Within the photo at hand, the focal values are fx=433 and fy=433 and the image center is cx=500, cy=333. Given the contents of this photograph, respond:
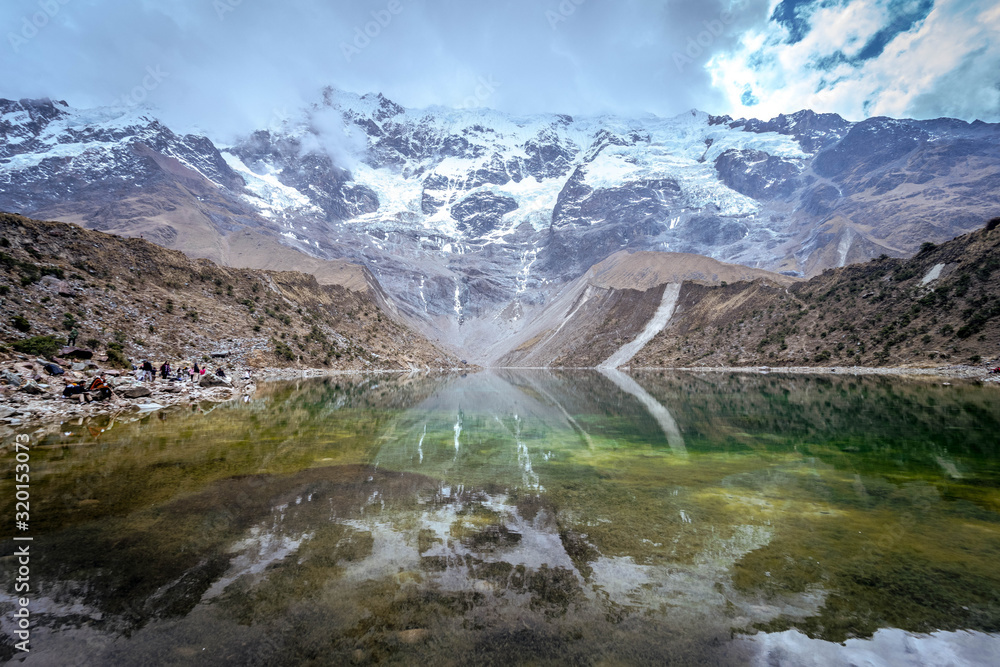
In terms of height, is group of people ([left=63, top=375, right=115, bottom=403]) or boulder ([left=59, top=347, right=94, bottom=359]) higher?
boulder ([left=59, top=347, right=94, bottom=359])

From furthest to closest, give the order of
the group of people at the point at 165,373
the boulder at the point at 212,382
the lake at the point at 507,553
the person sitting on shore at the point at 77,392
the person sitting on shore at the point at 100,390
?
the boulder at the point at 212,382
the group of people at the point at 165,373
the person sitting on shore at the point at 100,390
the person sitting on shore at the point at 77,392
the lake at the point at 507,553

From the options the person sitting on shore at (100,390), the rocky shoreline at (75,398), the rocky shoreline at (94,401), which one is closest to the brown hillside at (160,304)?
the rocky shoreline at (75,398)

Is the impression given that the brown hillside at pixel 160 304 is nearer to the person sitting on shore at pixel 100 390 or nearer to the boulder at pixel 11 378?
the boulder at pixel 11 378

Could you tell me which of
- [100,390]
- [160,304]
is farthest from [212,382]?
[160,304]

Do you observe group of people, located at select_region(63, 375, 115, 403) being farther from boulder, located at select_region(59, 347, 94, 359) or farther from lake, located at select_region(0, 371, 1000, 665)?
lake, located at select_region(0, 371, 1000, 665)

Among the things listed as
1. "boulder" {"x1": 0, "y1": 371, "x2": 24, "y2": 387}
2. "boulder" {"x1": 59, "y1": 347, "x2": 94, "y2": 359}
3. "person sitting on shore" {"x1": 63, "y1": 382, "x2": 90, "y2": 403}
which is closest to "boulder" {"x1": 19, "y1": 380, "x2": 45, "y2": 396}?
"boulder" {"x1": 0, "y1": 371, "x2": 24, "y2": 387}

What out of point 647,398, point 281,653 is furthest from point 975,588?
point 647,398
